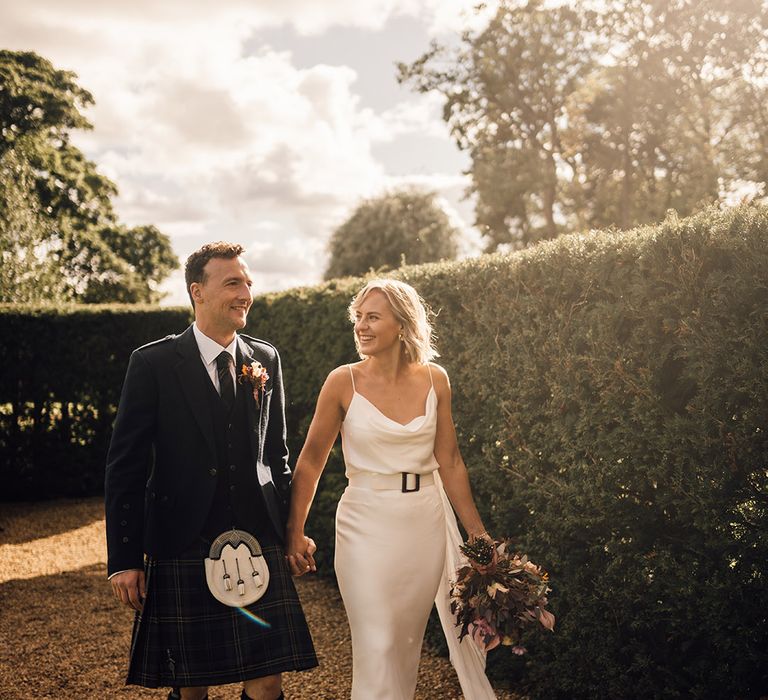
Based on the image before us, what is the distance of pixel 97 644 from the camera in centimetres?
664

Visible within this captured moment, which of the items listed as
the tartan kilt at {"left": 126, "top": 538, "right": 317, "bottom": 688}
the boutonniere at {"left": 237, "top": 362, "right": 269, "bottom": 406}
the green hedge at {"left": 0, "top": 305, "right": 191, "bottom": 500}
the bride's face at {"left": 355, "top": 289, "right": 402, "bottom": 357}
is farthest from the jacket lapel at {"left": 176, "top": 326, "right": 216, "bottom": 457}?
the green hedge at {"left": 0, "top": 305, "right": 191, "bottom": 500}

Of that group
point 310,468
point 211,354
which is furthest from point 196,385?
point 310,468

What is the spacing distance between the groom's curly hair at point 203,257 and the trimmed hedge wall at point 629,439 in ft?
6.91

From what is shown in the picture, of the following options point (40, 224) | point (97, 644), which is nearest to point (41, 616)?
point (97, 644)

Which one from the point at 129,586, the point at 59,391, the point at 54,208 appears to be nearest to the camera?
the point at 129,586

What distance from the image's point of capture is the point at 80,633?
6918mm

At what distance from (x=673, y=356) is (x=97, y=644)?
5118 mm

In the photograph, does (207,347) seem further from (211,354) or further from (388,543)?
(388,543)

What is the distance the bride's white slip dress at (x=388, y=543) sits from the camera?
3.76 metres

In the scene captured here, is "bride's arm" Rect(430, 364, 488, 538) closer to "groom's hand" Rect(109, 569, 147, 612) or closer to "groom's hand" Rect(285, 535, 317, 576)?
"groom's hand" Rect(285, 535, 317, 576)

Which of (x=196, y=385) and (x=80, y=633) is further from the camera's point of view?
(x=80, y=633)

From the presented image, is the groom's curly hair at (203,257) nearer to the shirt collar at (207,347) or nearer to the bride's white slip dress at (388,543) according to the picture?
the shirt collar at (207,347)

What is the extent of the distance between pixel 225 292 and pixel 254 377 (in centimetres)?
43

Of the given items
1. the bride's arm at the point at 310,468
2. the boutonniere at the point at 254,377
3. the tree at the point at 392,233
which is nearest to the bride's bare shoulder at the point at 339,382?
the bride's arm at the point at 310,468
